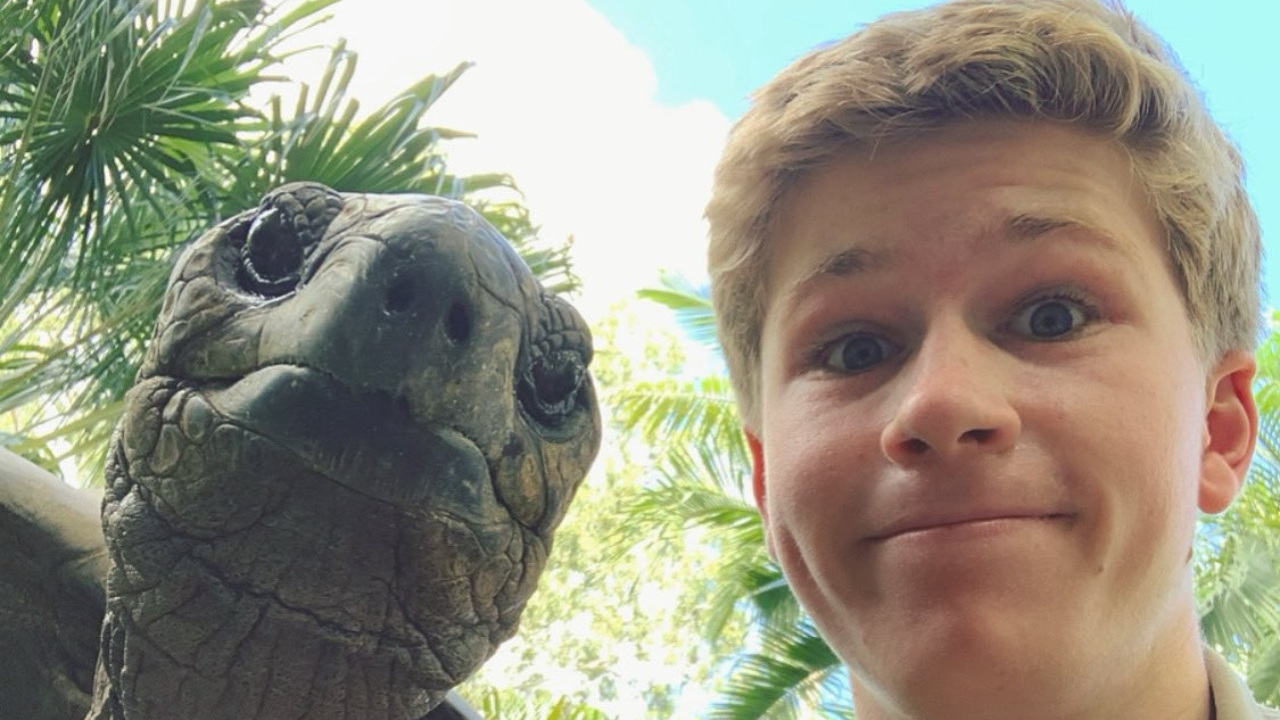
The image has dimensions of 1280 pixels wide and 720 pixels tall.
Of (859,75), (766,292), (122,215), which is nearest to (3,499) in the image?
(766,292)

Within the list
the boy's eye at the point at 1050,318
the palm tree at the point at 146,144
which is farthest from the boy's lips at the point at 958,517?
the palm tree at the point at 146,144

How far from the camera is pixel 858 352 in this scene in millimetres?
865

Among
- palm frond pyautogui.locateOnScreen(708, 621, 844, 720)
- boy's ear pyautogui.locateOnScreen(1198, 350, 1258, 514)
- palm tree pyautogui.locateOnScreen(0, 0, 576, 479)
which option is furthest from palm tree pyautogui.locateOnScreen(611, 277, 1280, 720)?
boy's ear pyautogui.locateOnScreen(1198, 350, 1258, 514)

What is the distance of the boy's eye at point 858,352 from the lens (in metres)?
0.85

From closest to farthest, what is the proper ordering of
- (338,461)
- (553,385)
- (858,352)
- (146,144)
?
(338,461) → (553,385) → (858,352) → (146,144)

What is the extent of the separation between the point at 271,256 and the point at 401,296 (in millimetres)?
127

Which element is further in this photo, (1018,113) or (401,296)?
(1018,113)

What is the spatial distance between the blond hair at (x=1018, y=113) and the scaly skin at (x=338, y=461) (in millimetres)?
311

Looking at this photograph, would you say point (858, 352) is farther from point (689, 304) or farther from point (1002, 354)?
point (689, 304)

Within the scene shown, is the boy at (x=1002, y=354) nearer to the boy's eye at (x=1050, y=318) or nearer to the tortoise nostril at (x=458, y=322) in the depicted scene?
the boy's eye at (x=1050, y=318)

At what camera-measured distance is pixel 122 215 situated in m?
3.49

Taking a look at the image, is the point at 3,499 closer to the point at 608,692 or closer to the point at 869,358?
the point at 869,358

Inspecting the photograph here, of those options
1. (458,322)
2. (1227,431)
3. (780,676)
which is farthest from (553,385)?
(780,676)

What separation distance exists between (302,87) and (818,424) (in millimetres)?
2630
